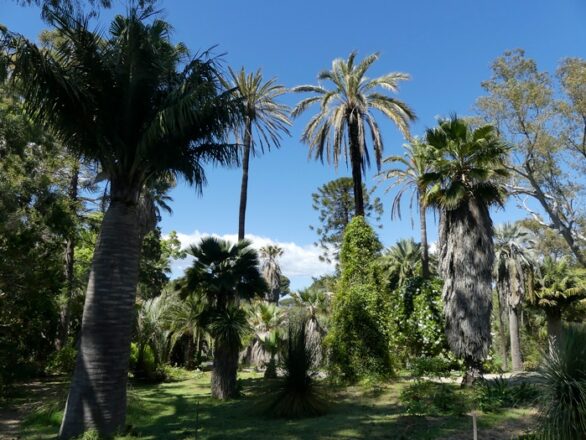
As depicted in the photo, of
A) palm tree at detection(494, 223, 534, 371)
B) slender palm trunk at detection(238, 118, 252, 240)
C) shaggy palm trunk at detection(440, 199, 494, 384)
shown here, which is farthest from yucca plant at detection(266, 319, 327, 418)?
palm tree at detection(494, 223, 534, 371)

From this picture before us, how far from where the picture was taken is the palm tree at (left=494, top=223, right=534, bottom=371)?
2438 centimetres

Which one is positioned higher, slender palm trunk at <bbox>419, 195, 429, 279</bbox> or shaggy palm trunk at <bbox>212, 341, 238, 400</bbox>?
slender palm trunk at <bbox>419, 195, 429, 279</bbox>

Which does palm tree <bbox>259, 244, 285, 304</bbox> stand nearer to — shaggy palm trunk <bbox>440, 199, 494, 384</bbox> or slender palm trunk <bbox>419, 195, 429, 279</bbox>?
slender palm trunk <bbox>419, 195, 429, 279</bbox>

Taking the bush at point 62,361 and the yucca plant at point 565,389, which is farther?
the bush at point 62,361

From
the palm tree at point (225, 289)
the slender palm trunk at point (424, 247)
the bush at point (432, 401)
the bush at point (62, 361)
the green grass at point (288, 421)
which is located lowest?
the green grass at point (288, 421)

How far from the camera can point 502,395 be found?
10.2 m

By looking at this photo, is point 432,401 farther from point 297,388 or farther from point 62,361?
point 62,361

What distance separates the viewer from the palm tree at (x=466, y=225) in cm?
1229

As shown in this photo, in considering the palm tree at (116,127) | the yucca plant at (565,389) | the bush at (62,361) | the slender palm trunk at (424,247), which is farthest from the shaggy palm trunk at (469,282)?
the bush at (62,361)

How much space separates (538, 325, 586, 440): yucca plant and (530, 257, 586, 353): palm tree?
19.3 meters

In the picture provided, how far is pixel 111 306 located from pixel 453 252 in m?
9.29

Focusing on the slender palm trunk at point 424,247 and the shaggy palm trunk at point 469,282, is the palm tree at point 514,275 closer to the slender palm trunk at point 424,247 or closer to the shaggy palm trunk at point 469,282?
the slender palm trunk at point 424,247

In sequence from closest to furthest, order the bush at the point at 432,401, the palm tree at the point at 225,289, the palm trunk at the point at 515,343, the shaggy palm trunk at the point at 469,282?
the bush at the point at 432,401 < the shaggy palm trunk at the point at 469,282 < the palm tree at the point at 225,289 < the palm trunk at the point at 515,343

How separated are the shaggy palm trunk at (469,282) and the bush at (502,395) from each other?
4.71 ft
